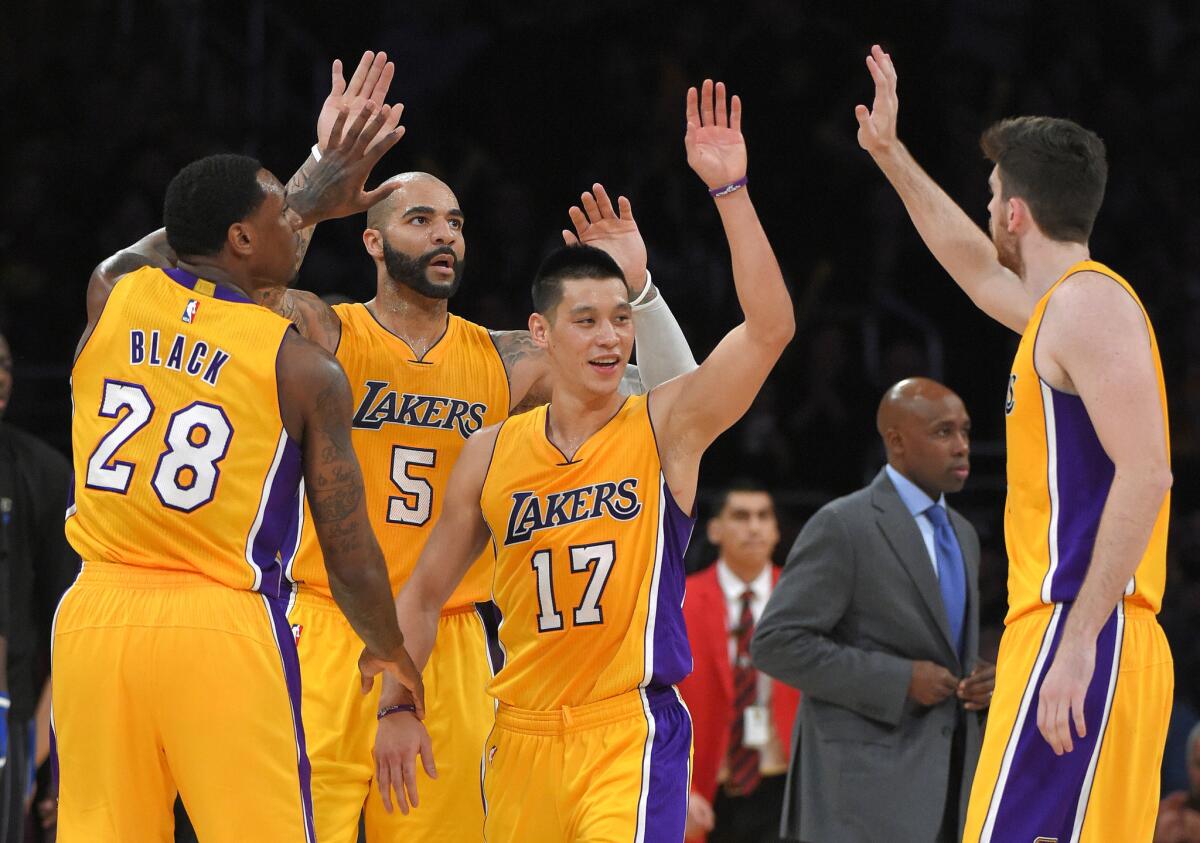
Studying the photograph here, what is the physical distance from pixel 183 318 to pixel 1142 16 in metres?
10.8

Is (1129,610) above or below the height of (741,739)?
above

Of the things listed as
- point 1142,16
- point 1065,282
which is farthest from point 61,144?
point 1065,282

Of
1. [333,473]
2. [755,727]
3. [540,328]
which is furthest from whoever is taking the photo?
[755,727]

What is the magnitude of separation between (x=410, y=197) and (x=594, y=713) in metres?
2.16

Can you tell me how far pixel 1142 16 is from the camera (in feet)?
43.9

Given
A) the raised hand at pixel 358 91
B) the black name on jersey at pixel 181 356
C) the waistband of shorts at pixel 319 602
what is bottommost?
the waistband of shorts at pixel 319 602

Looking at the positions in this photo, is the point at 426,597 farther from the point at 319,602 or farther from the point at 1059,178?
the point at 1059,178

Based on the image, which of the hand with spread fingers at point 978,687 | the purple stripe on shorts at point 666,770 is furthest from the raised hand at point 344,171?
the hand with spread fingers at point 978,687

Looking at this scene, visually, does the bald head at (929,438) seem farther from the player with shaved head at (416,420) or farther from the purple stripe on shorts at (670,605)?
the purple stripe on shorts at (670,605)

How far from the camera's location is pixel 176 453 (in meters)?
4.39

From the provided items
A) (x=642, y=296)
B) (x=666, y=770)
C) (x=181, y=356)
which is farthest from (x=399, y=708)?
(x=642, y=296)

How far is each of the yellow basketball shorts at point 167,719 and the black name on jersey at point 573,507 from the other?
3.07 ft

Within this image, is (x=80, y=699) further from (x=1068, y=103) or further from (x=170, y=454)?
(x=1068, y=103)

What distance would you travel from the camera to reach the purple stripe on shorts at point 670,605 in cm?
491
